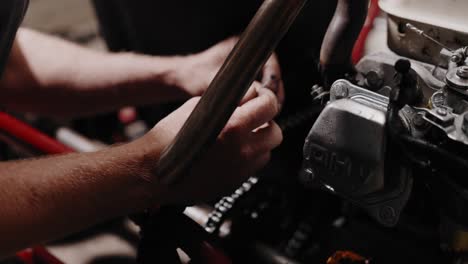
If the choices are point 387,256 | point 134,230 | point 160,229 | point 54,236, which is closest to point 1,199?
point 54,236

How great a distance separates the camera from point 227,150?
1.91 feet

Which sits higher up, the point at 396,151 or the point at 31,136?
the point at 396,151

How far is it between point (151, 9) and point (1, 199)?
53cm

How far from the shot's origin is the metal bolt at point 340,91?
1.72 feet

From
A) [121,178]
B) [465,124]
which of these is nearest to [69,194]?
[121,178]

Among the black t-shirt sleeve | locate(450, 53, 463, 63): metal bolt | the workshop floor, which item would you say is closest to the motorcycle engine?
locate(450, 53, 463, 63): metal bolt

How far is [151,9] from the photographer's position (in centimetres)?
97

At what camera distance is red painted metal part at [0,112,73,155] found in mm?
861

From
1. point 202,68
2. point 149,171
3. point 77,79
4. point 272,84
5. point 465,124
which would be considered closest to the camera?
point 465,124

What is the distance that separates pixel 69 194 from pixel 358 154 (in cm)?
31

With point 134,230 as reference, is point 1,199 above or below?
above

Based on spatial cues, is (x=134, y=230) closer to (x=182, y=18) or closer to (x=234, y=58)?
(x=182, y=18)

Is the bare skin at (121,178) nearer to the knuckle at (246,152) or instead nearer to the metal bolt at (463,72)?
the knuckle at (246,152)

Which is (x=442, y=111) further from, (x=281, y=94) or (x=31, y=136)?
(x=31, y=136)
